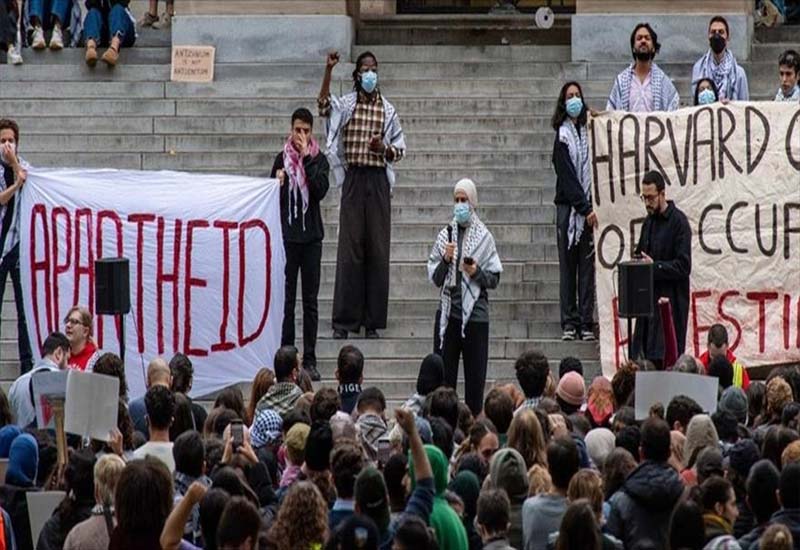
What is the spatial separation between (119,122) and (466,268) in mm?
5807

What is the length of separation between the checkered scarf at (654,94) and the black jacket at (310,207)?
2.65 metres

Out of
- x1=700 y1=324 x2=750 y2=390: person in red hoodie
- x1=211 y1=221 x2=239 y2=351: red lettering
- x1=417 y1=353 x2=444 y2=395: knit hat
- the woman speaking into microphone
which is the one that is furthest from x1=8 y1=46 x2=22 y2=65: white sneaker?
x1=417 y1=353 x2=444 y2=395: knit hat

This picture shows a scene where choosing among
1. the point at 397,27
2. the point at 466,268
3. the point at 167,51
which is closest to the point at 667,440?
the point at 466,268

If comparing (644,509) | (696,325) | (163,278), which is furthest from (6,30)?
(644,509)

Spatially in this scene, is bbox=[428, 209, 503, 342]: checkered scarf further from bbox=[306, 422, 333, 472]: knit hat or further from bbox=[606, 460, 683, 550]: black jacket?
bbox=[606, 460, 683, 550]: black jacket

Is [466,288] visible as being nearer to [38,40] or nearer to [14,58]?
[14,58]

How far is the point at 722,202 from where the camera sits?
2030 cm

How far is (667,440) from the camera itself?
12.6 m

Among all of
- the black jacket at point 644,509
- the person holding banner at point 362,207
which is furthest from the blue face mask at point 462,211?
the black jacket at point 644,509

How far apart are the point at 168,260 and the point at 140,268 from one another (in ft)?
0.69

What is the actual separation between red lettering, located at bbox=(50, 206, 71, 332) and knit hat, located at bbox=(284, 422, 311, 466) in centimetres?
668

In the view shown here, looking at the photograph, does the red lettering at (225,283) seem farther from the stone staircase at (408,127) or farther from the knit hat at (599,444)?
the knit hat at (599,444)

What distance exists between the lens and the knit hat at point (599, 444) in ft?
45.6

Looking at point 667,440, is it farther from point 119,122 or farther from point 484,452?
point 119,122
